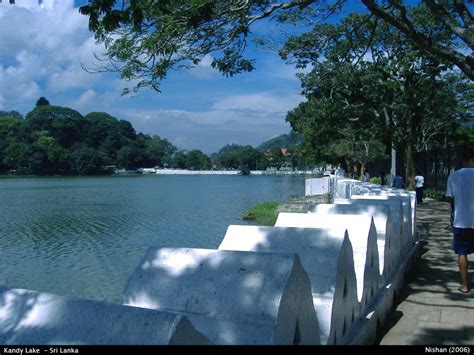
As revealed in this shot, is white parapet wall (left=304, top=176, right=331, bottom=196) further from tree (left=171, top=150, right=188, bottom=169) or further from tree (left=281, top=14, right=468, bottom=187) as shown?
tree (left=171, top=150, right=188, bottom=169)

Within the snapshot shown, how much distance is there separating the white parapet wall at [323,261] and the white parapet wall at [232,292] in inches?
16.7

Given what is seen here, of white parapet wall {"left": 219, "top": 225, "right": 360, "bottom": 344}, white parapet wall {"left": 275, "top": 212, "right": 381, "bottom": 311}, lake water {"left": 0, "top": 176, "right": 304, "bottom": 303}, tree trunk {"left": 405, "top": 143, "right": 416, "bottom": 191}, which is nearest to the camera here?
white parapet wall {"left": 219, "top": 225, "right": 360, "bottom": 344}

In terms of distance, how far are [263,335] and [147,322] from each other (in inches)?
32.4

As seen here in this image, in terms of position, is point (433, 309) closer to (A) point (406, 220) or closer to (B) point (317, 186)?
(A) point (406, 220)

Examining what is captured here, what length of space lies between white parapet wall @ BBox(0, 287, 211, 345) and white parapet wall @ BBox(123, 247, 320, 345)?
58 centimetres

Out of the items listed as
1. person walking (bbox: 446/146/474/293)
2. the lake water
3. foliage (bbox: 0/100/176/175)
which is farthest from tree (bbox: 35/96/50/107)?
person walking (bbox: 446/146/474/293)

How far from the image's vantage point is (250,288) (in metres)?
2.83

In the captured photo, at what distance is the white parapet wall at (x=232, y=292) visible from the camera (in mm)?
2752

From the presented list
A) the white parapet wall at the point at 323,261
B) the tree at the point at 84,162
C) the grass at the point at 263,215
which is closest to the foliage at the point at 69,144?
the tree at the point at 84,162

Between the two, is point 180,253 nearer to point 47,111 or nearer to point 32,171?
point 32,171

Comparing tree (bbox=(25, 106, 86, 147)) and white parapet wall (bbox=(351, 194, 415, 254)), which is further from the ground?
tree (bbox=(25, 106, 86, 147))

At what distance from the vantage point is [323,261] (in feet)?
12.5

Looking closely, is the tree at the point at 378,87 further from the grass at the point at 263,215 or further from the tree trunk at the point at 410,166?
the grass at the point at 263,215

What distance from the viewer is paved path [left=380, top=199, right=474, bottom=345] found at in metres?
4.69
